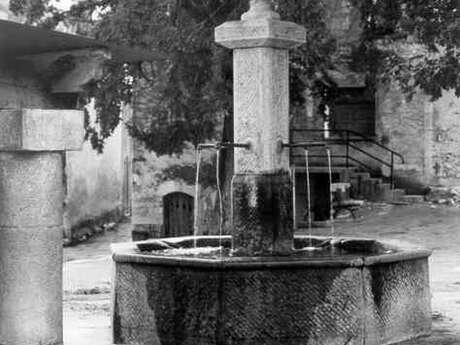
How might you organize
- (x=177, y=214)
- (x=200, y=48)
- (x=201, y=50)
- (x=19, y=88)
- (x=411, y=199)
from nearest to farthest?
(x=19, y=88), (x=200, y=48), (x=201, y=50), (x=177, y=214), (x=411, y=199)

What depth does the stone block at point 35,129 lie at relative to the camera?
6.40 meters

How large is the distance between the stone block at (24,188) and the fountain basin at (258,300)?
5.05 feet

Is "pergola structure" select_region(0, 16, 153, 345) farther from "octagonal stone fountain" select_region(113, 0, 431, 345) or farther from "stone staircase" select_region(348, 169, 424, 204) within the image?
"stone staircase" select_region(348, 169, 424, 204)

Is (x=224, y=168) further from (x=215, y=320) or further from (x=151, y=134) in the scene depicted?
(x=215, y=320)

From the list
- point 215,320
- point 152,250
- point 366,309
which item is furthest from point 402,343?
point 152,250

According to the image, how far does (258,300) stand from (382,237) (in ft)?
39.7

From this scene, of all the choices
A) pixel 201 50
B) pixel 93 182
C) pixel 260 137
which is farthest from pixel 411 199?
pixel 260 137

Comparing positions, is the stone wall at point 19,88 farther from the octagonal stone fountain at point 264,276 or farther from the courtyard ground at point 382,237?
the courtyard ground at point 382,237

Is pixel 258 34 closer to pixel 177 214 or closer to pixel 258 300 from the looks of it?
pixel 258 300

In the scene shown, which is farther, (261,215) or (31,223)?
(261,215)

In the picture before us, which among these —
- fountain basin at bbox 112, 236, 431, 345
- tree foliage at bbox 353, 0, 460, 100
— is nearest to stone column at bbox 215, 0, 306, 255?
fountain basin at bbox 112, 236, 431, 345

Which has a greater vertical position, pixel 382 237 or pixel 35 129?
pixel 35 129

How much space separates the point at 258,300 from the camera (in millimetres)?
7602

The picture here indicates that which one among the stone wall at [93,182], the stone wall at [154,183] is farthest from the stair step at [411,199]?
the stone wall at [93,182]
